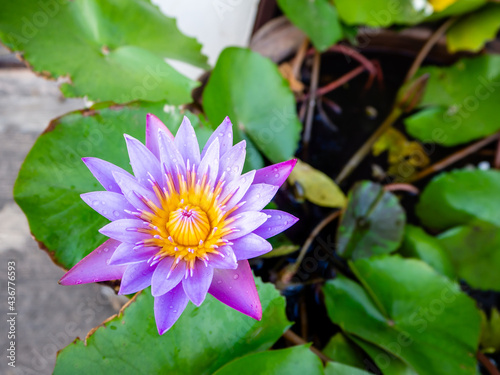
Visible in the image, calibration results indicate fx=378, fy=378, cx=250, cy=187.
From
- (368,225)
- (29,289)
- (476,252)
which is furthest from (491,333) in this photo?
(29,289)

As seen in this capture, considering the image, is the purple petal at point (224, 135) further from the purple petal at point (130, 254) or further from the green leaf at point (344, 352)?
the green leaf at point (344, 352)

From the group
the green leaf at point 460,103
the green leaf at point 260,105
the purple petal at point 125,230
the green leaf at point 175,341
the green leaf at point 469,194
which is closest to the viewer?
the purple petal at point 125,230

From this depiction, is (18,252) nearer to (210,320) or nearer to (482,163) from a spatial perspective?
(210,320)

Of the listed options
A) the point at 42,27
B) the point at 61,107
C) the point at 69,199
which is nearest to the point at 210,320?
the point at 69,199

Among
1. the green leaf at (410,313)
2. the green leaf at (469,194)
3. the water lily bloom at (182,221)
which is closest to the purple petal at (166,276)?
the water lily bloom at (182,221)

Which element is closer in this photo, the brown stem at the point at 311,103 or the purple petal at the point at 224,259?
the purple petal at the point at 224,259

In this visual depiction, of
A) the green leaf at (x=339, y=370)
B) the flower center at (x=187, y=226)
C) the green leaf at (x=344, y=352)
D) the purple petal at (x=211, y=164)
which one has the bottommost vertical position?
the green leaf at (x=344, y=352)

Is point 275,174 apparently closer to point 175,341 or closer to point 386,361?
point 175,341
